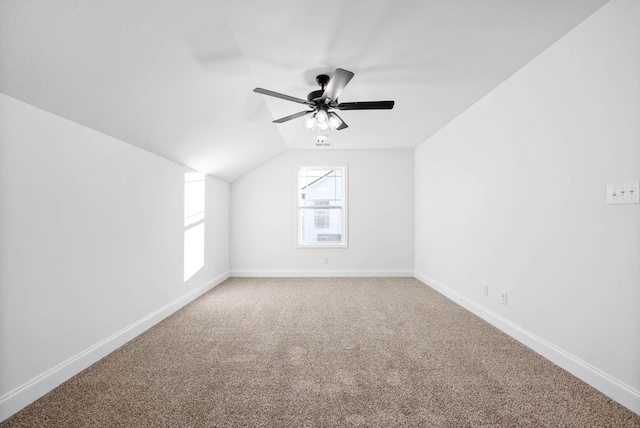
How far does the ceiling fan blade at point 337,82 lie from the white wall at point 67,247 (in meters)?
1.73

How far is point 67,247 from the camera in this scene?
6.04 feet

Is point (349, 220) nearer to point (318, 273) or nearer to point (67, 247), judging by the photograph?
point (318, 273)

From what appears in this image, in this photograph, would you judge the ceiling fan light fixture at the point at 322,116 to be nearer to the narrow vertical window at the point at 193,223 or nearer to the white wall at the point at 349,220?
the narrow vertical window at the point at 193,223

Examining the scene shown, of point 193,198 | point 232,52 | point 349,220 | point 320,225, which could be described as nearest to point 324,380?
point 232,52

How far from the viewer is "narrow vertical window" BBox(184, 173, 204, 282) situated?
3.53 meters

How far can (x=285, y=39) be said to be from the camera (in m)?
2.00

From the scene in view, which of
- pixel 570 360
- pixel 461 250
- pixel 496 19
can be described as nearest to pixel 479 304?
pixel 461 250

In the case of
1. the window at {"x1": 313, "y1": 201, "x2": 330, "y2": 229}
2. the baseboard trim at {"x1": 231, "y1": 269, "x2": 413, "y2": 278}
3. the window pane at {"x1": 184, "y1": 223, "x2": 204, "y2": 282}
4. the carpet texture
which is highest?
the window at {"x1": 313, "y1": 201, "x2": 330, "y2": 229}

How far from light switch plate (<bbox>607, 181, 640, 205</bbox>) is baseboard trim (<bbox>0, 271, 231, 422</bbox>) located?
3425mm

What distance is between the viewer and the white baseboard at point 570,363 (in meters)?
1.56

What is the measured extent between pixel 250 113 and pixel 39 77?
181 cm

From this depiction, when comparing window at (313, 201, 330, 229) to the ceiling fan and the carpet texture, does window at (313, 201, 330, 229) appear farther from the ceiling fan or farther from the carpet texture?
the ceiling fan

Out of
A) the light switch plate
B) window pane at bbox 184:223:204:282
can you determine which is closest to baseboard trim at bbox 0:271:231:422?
window pane at bbox 184:223:204:282

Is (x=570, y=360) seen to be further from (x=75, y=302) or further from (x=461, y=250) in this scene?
(x=75, y=302)
